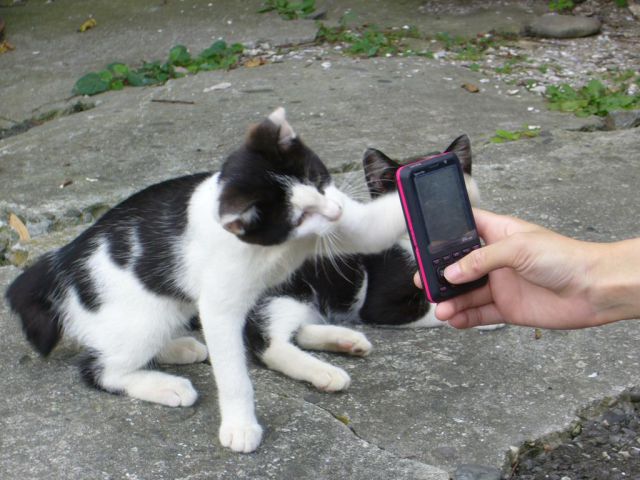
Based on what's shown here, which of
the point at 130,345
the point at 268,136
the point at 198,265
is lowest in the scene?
the point at 130,345

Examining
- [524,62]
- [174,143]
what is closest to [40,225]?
[174,143]

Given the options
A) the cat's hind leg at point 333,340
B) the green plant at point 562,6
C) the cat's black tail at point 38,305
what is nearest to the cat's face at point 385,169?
the cat's hind leg at point 333,340

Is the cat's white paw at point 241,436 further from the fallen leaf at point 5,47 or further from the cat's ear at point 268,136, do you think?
the fallen leaf at point 5,47

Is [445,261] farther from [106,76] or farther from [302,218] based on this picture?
[106,76]

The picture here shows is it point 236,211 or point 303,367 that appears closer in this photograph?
point 236,211

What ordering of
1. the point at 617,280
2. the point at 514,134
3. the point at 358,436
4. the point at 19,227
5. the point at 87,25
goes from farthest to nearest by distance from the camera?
the point at 87,25, the point at 514,134, the point at 19,227, the point at 358,436, the point at 617,280

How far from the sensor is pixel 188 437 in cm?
243

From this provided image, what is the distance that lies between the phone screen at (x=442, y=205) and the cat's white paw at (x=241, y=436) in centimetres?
70

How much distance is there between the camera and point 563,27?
6527mm

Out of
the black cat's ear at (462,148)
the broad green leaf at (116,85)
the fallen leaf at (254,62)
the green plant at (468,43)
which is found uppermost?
the black cat's ear at (462,148)

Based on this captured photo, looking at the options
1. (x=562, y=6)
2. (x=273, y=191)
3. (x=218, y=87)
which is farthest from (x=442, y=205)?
(x=562, y=6)

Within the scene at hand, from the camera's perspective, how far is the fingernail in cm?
221

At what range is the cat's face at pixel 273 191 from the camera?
7.46 ft

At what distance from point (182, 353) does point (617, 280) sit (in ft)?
4.69
